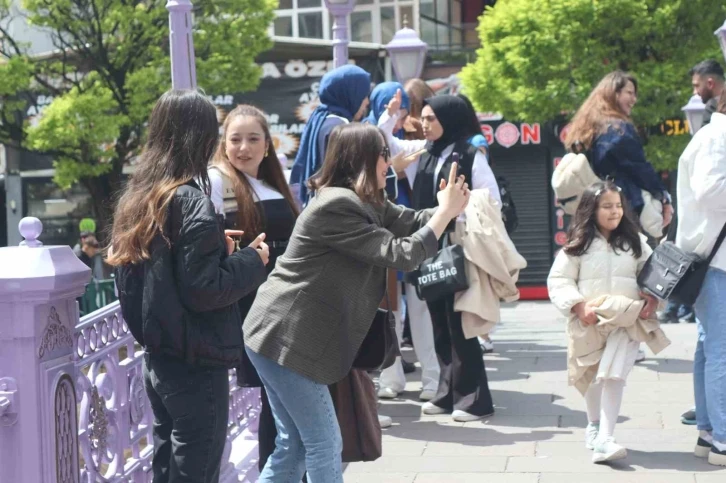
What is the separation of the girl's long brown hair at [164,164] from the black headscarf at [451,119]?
349 cm

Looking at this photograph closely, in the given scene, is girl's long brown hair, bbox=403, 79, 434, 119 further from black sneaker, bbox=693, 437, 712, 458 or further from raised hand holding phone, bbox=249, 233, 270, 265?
raised hand holding phone, bbox=249, 233, 270, 265

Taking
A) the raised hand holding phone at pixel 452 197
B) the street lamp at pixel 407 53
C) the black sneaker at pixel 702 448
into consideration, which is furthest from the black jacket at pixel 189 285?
the street lamp at pixel 407 53

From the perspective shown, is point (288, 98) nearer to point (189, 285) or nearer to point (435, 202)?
point (435, 202)

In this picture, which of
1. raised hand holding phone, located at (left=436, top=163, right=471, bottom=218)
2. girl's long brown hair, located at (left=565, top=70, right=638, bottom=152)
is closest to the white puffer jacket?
raised hand holding phone, located at (left=436, top=163, right=471, bottom=218)

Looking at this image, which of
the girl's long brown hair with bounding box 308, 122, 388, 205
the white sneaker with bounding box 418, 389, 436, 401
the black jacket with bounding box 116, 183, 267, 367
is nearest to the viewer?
the black jacket with bounding box 116, 183, 267, 367

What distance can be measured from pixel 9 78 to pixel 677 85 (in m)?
11.4

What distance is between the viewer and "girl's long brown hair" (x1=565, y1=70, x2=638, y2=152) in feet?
27.5

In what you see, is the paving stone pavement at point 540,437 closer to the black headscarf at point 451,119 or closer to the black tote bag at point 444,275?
the black tote bag at point 444,275

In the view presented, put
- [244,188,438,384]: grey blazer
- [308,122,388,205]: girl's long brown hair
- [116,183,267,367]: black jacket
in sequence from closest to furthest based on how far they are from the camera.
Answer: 1. [116,183,267,367]: black jacket
2. [244,188,438,384]: grey blazer
3. [308,122,388,205]: girl's long brown hair

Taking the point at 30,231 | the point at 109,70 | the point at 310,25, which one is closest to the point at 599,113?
the point at 30,231

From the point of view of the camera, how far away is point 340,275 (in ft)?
14.1

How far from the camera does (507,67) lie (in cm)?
1867

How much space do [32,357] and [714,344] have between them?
3.66 metres

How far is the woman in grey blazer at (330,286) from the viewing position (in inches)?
167
